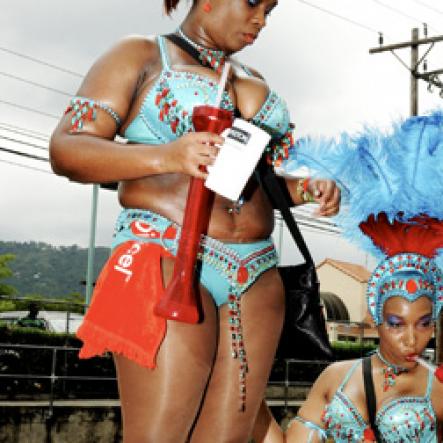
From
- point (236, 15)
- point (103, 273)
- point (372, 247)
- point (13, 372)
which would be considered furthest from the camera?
point (13, 372)

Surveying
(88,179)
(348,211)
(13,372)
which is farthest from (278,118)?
(13,372)

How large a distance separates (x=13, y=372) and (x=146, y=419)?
10.7 meters

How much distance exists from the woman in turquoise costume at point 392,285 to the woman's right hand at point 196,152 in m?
1.27

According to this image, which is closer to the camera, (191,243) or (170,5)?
(191,243)

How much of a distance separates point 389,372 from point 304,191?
1945mm

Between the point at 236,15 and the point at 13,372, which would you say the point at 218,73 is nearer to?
the point at 236,15

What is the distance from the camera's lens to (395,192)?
336 cm

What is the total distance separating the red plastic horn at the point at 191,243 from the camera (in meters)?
1.83

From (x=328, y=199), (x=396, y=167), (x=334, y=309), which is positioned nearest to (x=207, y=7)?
(x=328, y=199)

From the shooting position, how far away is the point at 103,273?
2.02m

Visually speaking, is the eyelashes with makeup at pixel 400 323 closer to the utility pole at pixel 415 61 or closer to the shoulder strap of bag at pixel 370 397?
the shoulder strap of bag at pixel 370 397

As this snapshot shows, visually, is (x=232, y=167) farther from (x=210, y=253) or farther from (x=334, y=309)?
(x=334, y=309)

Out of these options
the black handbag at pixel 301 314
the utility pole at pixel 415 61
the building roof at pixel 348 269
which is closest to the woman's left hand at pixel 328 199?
the black handbag at pixel 301 314

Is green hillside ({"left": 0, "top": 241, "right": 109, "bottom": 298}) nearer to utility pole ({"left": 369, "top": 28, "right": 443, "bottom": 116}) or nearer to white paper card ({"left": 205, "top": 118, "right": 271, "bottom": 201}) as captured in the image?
utility pole ({"left": 369, "top": 28, "right": 443, "bottom": 116})
